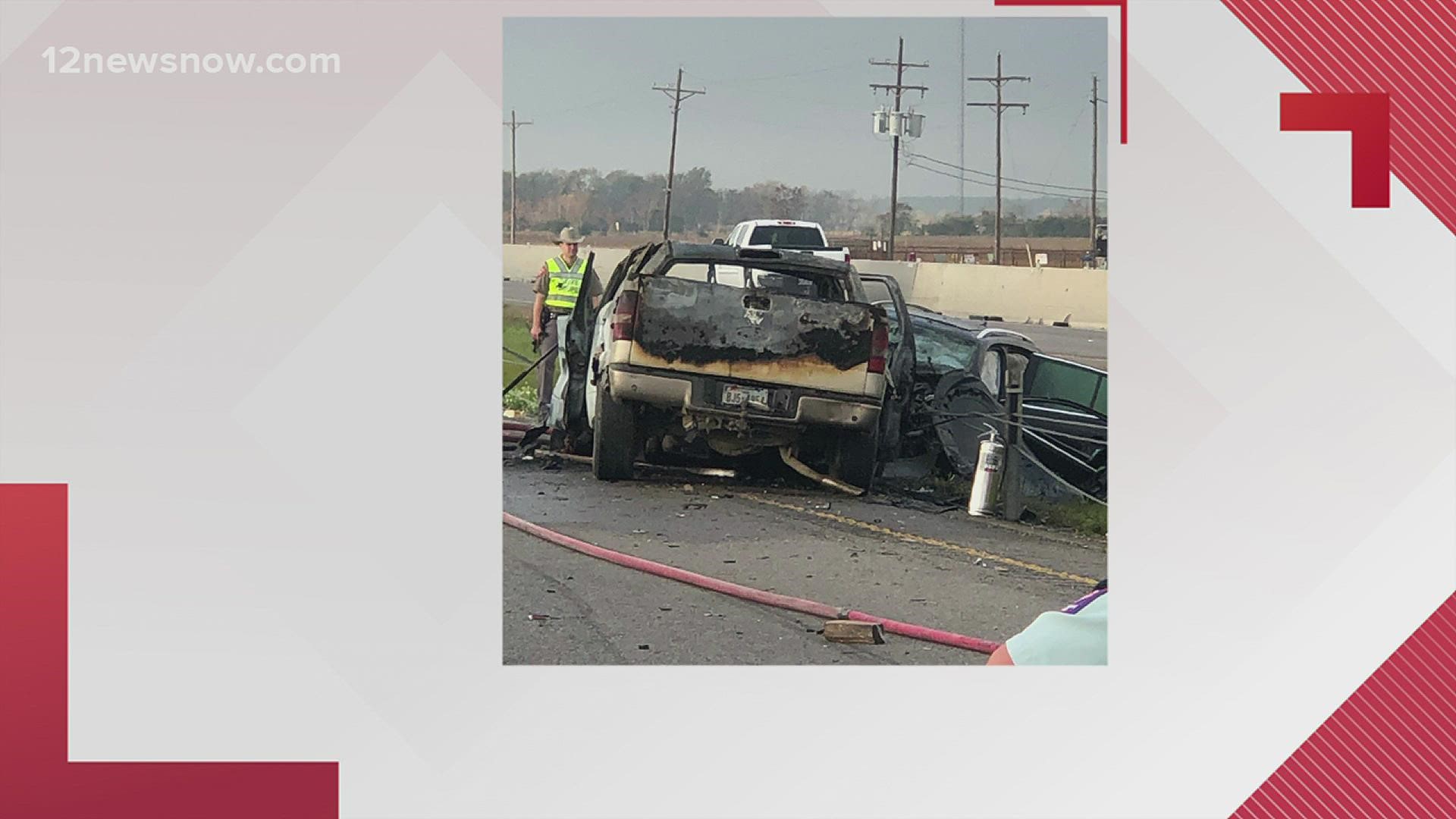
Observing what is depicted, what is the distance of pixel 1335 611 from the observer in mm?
4641

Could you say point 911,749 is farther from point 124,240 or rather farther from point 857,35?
point 124,240

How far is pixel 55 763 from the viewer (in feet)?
14.9

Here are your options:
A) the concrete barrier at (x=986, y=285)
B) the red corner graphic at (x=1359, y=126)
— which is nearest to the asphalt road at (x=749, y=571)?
the concrete barrier at (x=986, y=285)

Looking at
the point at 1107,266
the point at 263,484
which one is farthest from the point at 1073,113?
the point at 263,484

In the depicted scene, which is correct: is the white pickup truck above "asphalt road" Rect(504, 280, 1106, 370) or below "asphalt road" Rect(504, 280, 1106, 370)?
above

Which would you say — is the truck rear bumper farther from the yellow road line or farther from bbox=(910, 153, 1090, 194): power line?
bbox=(910, 153, 1090, 194): power line

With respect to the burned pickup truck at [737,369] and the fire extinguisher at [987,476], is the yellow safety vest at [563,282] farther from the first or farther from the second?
the fire extinguisher at [987,476]

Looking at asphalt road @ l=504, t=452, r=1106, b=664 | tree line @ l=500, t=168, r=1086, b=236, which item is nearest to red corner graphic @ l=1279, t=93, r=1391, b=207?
tree line @ l=500, t=168, r=1086, b=236

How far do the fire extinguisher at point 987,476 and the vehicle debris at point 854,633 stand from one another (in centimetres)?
112

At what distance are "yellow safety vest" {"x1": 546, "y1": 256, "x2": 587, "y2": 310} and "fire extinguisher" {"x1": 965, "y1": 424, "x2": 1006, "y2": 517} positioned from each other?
1723 millimetres

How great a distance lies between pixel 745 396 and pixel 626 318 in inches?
22.4

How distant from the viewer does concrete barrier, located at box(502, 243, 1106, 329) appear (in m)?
4.89

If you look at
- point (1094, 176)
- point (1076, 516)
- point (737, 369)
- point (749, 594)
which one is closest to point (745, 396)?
point (737, 369)

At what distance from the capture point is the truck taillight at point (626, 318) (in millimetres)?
5742
